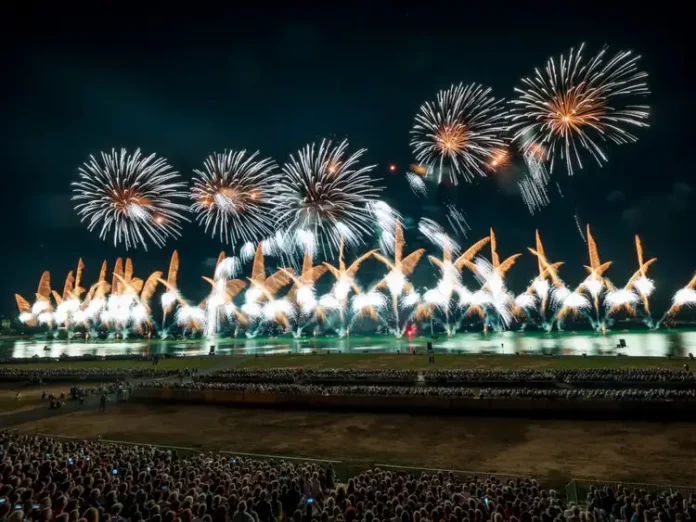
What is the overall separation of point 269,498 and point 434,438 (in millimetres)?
12889

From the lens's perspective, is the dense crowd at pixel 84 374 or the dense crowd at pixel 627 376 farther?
the dense crowd at pixel 84 374

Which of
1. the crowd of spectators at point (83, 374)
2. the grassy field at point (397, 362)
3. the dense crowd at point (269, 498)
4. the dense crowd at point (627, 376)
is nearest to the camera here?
the dense crowd at point (269, 498)

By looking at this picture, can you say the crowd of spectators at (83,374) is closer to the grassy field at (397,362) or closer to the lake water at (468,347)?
the grassy field at (397,362)

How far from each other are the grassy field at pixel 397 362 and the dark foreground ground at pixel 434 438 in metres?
20.0

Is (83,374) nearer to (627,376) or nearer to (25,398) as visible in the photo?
(25,398)

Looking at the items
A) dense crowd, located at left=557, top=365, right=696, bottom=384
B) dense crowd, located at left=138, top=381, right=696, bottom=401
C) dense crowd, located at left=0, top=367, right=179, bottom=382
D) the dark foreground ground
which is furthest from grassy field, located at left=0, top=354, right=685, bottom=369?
the dark foreground ground

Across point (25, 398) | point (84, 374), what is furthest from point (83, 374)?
point (25, 398)

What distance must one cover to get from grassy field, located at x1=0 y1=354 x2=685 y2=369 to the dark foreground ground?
20.0 m

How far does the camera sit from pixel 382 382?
34.1m

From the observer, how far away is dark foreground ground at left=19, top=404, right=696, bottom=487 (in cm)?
1648

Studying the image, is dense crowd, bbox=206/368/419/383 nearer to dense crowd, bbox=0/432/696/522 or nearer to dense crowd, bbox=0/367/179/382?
dense crowd, bbox=0/367/179/382

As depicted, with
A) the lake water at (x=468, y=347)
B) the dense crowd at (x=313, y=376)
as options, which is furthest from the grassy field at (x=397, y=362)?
the lake water at (x=468, y=347)

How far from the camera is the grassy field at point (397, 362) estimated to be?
4175 centimetres

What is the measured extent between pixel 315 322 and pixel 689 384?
127m
